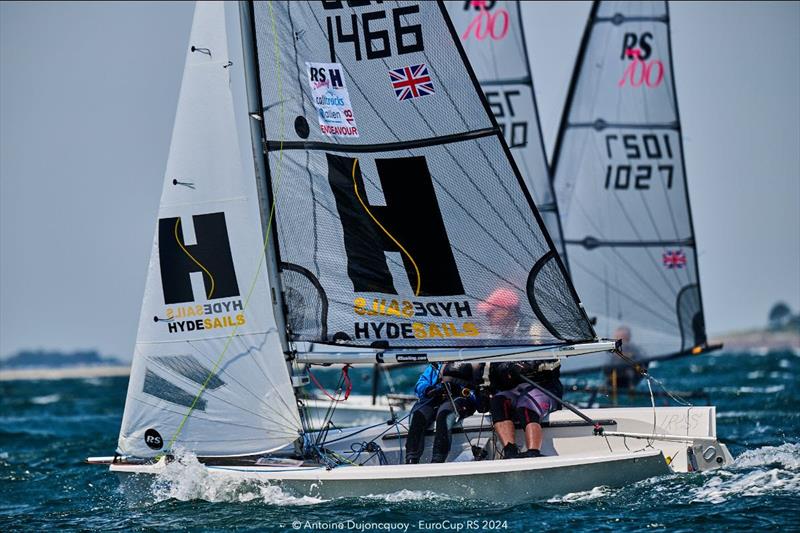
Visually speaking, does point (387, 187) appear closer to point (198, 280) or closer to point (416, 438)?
point (198, 280)

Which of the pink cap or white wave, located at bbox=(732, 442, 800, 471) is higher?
the pink cap

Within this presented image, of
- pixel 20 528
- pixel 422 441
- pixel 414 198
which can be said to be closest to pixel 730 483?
pixel 422 441

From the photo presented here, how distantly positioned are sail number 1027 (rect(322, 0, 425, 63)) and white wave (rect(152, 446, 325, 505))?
3.95 m

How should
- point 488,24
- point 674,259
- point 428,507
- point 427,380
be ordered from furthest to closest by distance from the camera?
point 674,259
point 488,24
point 427,380
point 428,507

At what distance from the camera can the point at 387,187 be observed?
11.8 meters

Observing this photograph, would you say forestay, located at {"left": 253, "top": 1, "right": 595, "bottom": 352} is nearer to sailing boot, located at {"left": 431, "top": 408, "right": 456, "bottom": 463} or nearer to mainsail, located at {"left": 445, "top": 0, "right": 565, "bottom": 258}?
sailing boot, located at {"left": 431, "top": 408, "right": 456, "bottom": 463}

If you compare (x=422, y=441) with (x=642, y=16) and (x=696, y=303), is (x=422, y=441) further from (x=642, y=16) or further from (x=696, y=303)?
(x=642, y=16)

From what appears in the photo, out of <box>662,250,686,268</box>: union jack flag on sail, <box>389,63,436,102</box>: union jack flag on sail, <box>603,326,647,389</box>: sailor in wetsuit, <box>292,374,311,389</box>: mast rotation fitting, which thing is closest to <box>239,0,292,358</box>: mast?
<box>292,374,311,389</box>: mast rotation fitting

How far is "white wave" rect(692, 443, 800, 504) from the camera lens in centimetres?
1082

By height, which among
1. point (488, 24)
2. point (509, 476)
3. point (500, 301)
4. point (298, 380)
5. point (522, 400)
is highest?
point (488, 24)

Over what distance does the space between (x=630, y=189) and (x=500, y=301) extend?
1063 centimetres

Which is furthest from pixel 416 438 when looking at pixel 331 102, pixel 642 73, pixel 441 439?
pixel 642 73

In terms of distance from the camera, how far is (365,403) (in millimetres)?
20656

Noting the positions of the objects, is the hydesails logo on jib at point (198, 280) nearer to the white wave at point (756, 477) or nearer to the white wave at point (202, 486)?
the white wave at point (202, 486)
